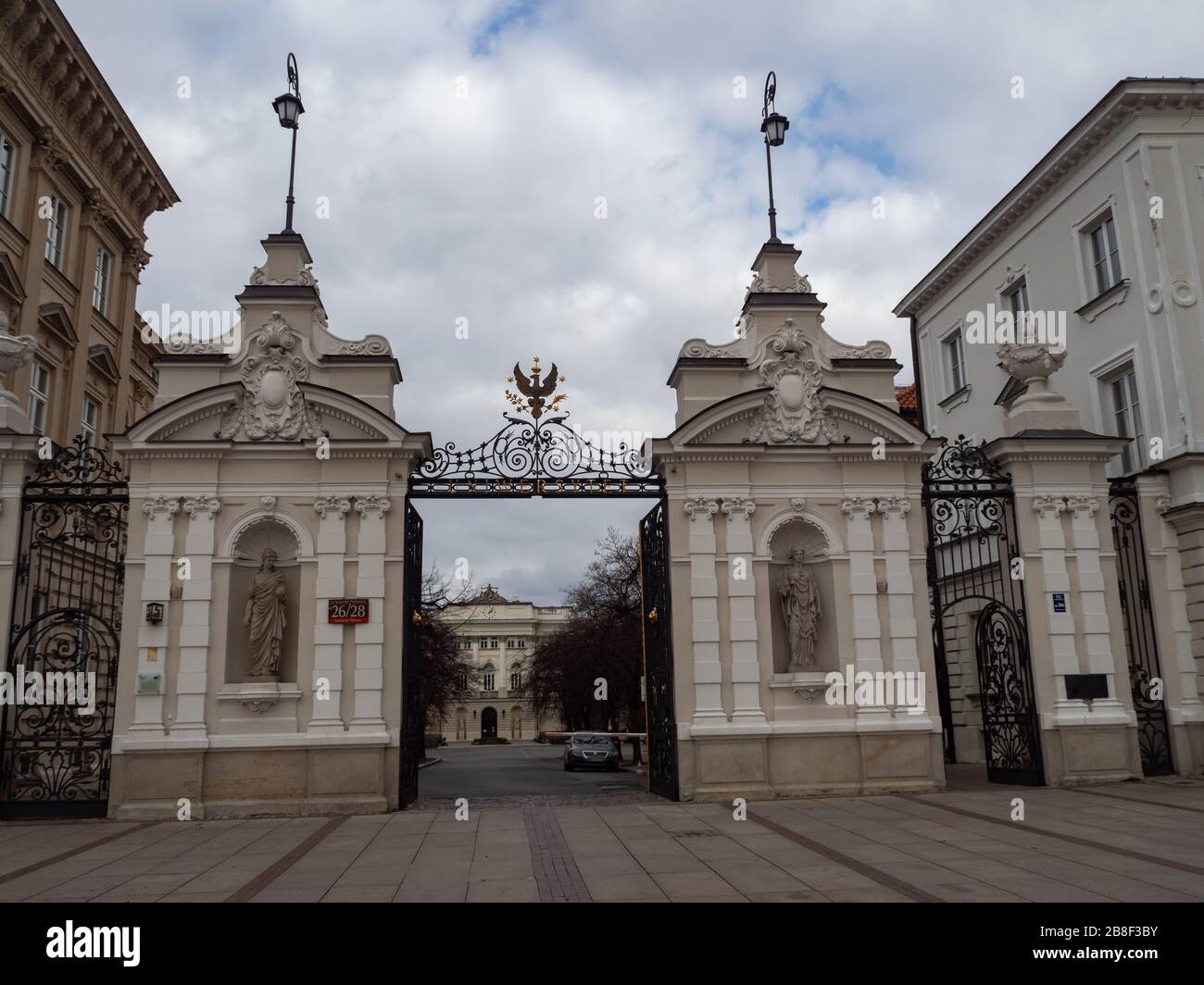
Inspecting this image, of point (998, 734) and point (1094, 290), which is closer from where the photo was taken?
point (998, 734)

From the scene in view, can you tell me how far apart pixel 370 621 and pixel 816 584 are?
6.78 m

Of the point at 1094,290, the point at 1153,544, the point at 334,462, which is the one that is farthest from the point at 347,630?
the point at 1094,290

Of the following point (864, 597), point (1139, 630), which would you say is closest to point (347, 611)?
point (864, 597)

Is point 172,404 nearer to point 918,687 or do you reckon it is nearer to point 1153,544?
point 918,687

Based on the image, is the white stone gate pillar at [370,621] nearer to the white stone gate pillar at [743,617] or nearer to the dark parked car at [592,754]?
the white stone gate pillar at [743,617]

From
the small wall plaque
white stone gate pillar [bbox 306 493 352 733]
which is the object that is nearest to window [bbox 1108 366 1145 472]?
white stone gate pillar [bbox 306 493 352 733]

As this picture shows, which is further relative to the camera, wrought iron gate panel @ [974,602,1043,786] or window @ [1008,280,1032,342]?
window @ [1008,280,1032,342]

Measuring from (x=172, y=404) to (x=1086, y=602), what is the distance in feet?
46.6

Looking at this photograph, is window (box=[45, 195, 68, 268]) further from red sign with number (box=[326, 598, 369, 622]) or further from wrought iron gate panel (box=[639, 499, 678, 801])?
wrought iron gate panel (box=[639, 499, 678, 801])

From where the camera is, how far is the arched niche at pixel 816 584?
15.5m

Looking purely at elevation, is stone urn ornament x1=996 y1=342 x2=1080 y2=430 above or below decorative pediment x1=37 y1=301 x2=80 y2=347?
below

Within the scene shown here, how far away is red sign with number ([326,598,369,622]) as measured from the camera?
1452 centimetres

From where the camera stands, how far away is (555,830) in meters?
12.2

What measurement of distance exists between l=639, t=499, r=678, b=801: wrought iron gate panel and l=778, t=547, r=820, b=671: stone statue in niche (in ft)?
6.09
